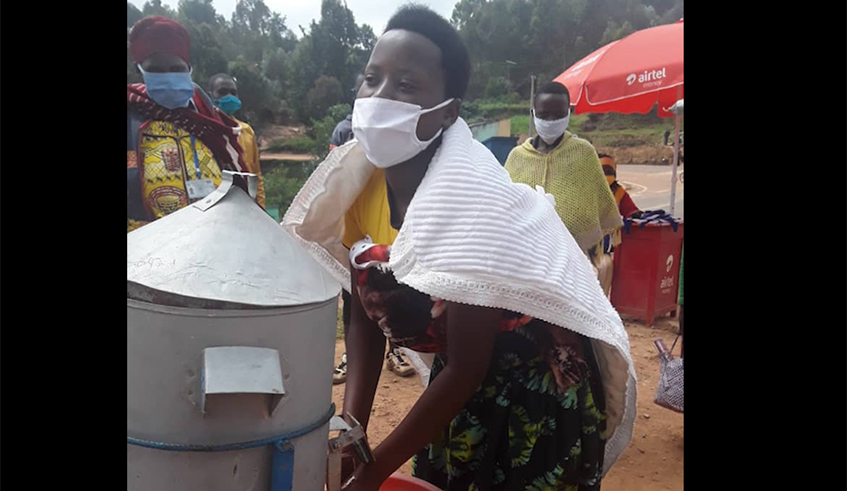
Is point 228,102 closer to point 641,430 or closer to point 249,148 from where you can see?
point 249,148

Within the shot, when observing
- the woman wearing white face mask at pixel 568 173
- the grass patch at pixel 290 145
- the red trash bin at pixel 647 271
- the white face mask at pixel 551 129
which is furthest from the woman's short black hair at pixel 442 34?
the grass patch at pixel 290 145

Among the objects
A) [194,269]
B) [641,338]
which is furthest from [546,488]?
[641,338]

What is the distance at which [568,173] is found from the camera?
Result: 3980 mm

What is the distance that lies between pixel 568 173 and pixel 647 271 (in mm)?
1864

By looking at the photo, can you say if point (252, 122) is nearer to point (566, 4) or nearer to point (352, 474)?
point (352, 474)

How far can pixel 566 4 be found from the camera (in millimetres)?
41531

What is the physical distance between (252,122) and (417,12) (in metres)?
21.9

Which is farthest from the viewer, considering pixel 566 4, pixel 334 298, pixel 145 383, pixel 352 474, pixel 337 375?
pixel 566 4

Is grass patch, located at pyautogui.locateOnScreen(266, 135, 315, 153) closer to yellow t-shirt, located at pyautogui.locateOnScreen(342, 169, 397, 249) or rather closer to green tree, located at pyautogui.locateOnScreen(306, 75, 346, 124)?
green tree, located at pyautogui.locateOnScreen(306, 75, 346, 124)

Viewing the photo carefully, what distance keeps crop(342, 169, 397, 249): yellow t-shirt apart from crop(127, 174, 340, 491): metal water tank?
0.62 meters

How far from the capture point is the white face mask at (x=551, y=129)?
417 cm

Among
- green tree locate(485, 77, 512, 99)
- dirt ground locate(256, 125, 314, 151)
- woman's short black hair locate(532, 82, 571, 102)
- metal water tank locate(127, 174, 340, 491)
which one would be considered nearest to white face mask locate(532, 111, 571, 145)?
woman's short black hair locate(532, 82, 571, 102)

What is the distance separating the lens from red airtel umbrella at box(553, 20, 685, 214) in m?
5.91

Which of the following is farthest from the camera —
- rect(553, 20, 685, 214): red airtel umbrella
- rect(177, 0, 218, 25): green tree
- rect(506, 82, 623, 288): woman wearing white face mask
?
rect(177, 0, 218, 25): green tree
